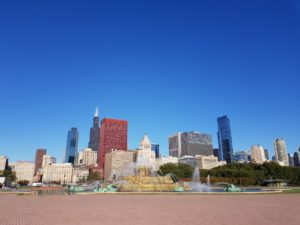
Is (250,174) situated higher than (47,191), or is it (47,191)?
(250,174)

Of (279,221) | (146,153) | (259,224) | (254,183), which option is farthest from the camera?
(146,153)

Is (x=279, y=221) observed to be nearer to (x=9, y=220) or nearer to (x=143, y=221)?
(x=143, y=221)

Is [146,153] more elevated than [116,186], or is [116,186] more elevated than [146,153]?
[146,153]

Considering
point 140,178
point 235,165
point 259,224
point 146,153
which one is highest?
point 146,153

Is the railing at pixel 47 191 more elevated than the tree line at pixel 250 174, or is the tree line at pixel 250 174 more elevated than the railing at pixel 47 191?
the tree line at pixel 250 174

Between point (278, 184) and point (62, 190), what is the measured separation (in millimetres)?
68187

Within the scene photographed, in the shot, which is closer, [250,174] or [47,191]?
[47,191]

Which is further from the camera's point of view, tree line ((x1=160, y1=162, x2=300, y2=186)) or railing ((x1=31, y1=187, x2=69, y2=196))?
tree line ((x1=160, y1=162, x2=300, y2=186))

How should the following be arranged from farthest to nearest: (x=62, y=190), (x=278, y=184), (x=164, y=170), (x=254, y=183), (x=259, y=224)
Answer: (x=164, y=170)
(x=254, y=183)
(x=278, y=184)
(x=62, y=190)
(x=259, y=224)

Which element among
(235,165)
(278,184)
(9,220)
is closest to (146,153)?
(235,165)

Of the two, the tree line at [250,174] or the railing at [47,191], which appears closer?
the railing at [47,191]

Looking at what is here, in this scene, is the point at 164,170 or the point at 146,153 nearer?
the point at 164,170

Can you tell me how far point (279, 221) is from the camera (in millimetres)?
13367

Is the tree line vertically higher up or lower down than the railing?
higher up
